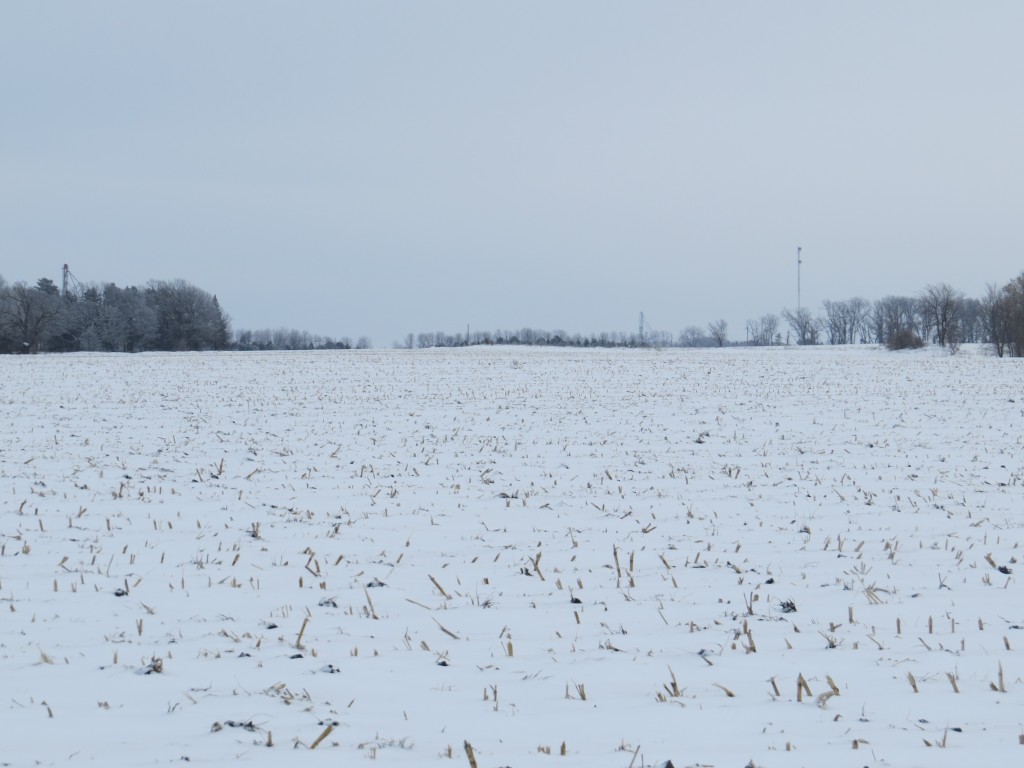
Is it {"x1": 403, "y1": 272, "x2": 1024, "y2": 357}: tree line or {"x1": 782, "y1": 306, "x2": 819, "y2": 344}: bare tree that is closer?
{"x1": 403, "y1": 272, "x2": 1024, "y2": 357}: tree line

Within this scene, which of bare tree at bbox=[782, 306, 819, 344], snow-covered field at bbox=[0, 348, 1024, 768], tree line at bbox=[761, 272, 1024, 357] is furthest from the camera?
bare tree at bbox=[782, 306, 819, 344]

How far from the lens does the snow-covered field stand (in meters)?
3.66

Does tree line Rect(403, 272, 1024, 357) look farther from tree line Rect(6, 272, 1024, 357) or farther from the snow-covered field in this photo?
the snow-covered field

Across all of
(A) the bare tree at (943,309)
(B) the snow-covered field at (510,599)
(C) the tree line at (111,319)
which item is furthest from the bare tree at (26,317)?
(A) the bare tree at (943,309)

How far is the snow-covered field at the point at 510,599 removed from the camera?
3664 mm

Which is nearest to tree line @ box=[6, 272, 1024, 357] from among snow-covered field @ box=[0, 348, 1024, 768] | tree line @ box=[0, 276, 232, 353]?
tree line @ box=[0, 276, 232, 353]

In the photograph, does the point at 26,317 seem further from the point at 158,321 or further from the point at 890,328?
the point at 890,328

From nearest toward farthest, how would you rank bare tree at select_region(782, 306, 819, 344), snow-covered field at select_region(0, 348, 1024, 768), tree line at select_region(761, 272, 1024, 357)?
1. snow-covered field at select_region(0, 348, 1024, 768)
2. tree line at select_region(761, 272, 1024, 357)
3. bare tree at select_region(782, 306, 819, 344)

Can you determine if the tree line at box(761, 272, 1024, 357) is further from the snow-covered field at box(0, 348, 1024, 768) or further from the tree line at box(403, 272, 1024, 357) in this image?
the snow-covered field at box(0, 348, 1024, 768)

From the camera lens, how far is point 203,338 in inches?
3679

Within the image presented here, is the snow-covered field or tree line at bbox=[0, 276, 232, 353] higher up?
tree line at bbox=[0, 276, 232, 353]

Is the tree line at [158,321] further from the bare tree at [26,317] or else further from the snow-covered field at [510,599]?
the snow-covered field at [510,599]

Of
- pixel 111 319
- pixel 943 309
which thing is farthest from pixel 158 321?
pixel 943 309

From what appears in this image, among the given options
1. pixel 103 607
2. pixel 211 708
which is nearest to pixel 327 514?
pixel 103 607
